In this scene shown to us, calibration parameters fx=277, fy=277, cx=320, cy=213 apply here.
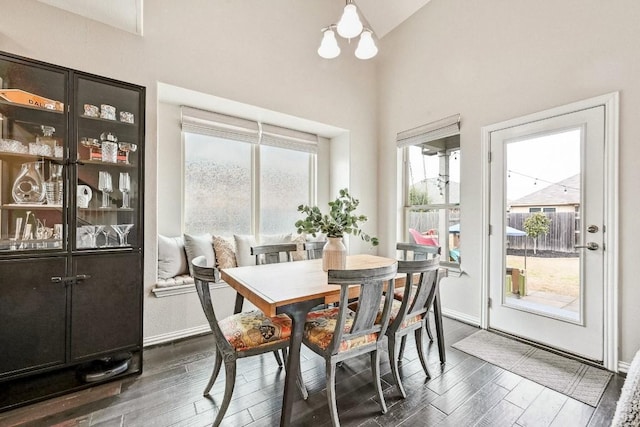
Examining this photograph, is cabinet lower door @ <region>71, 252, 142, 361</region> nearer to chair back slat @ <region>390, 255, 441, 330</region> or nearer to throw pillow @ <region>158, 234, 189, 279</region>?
throw pillow @ <region>158, 234, 189, 279</region>

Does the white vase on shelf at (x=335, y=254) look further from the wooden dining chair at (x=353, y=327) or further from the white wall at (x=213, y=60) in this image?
the white wall at (x=213, y=60)

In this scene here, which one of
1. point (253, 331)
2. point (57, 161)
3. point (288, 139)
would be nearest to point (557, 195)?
point (253, 331)

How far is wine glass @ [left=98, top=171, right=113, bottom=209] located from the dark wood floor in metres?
1.32

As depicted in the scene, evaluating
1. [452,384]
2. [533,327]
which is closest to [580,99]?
[533,327]

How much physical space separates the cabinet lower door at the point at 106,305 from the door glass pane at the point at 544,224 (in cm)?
334

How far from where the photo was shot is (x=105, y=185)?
2.15 m

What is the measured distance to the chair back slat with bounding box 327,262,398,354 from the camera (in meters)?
1.39

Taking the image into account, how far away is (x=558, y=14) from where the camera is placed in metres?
2.42

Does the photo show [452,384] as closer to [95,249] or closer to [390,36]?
[95,249]

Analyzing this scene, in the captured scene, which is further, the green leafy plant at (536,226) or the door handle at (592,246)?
the green leafy plant at (536,226)

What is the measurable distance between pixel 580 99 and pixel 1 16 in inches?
173

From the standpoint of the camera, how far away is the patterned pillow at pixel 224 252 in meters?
2.96

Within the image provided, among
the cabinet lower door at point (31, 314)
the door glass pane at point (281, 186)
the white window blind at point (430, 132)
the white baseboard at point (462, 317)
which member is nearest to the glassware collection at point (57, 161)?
the cabinet lower door at point (31, 314)

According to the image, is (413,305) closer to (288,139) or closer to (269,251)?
(269,251)
